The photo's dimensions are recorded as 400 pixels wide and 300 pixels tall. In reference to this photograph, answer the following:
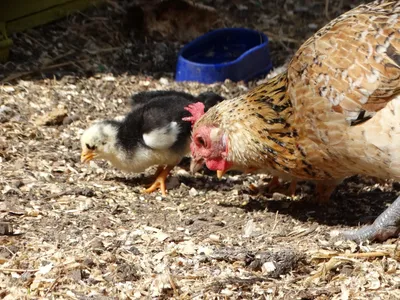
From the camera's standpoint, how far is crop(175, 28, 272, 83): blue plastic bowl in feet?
22.6

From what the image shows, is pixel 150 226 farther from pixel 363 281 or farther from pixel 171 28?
pixel 171 28

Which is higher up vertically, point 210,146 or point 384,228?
point 210,146

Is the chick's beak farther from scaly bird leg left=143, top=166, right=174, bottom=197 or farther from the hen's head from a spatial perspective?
the hen's head

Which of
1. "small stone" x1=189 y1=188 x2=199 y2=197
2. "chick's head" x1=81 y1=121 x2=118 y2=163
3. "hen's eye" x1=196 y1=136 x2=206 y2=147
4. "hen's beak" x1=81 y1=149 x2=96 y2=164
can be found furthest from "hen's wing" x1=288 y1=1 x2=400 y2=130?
"hen's beak" x1=81 y1=149 x2=96 y2=164

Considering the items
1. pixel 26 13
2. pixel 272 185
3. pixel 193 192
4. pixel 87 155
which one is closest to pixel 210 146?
pixel 193 192

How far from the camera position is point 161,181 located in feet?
18.0

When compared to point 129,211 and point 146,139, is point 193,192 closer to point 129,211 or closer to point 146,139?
point 146,139

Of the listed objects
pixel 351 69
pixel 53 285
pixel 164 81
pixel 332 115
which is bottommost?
pixel 164 81

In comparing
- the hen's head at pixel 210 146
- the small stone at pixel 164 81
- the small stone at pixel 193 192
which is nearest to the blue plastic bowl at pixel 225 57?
the small stone at pixel 164 81

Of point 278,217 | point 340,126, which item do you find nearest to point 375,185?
point 278,217

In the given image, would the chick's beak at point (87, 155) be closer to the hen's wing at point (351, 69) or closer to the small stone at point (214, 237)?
the small stone at point (214, 237)

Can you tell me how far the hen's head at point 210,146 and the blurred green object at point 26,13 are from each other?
2678 millimetres

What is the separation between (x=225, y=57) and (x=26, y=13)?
1.98 m

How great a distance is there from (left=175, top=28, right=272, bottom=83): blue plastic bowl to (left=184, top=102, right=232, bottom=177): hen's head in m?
1.98
